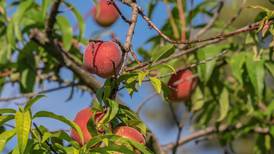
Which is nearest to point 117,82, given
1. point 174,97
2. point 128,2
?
point 128,2

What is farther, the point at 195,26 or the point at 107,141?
the point at 195,26

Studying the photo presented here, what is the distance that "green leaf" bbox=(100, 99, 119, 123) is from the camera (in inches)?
47.6

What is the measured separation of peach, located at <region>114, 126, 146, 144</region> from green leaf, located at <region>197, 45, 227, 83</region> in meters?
0.89

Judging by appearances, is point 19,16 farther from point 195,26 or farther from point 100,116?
point 100,116

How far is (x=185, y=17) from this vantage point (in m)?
2.37

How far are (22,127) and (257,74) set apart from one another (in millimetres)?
976

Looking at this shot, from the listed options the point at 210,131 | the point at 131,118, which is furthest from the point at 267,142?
the point at 131,118

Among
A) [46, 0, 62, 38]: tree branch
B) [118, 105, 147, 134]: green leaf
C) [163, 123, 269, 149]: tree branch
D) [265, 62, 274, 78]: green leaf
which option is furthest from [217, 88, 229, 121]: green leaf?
[118, 105, 147, 134]: green leaf

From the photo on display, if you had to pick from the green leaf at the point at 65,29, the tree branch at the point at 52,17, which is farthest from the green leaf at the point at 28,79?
the tree branch at the point at 52,17

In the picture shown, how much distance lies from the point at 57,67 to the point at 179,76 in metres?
0.47

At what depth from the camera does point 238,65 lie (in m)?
2.02

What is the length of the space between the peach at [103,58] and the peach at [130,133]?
104 millimetres

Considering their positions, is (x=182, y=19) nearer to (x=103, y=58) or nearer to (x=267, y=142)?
(x=267, y=142)

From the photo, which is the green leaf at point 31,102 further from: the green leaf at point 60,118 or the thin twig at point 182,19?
the thin twig at point 182,19
